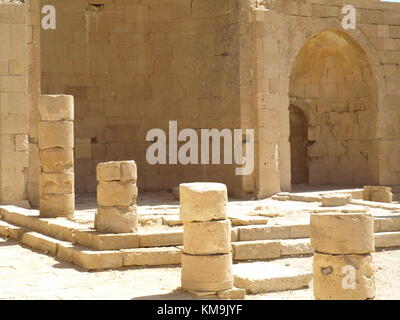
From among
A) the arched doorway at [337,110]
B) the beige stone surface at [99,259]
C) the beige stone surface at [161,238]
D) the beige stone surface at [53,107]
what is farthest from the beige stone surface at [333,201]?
the beige stone surface at [99,259]

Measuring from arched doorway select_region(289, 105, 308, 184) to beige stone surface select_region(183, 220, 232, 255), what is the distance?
11631mm

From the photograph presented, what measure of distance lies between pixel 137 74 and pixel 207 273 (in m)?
10.9

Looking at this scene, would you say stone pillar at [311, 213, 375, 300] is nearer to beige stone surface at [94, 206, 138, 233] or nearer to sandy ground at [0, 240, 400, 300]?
sandy ground at [0, 240, 400, 300]

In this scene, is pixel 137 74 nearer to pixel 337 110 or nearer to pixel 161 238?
pixel 337 110

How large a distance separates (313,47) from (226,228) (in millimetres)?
11408

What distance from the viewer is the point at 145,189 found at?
17.6m

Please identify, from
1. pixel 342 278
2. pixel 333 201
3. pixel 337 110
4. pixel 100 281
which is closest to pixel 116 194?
pixel 100 281

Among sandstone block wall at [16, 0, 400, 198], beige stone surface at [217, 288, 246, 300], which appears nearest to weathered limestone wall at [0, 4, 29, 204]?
sandstone block wall at [16, 0, 400, 198]

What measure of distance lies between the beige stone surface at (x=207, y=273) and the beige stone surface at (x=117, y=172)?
8.14 ft

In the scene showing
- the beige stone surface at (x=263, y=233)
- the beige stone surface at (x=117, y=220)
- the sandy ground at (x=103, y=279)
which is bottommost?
the sandy ground at (x=103, y=279)

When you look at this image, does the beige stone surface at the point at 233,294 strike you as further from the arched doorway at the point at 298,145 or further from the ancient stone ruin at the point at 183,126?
the arched doorway at the point at 298,145

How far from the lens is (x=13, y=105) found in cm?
1352

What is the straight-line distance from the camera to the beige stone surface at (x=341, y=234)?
6930mm

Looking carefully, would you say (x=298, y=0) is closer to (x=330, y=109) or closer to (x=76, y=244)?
(x=330, y=109)
